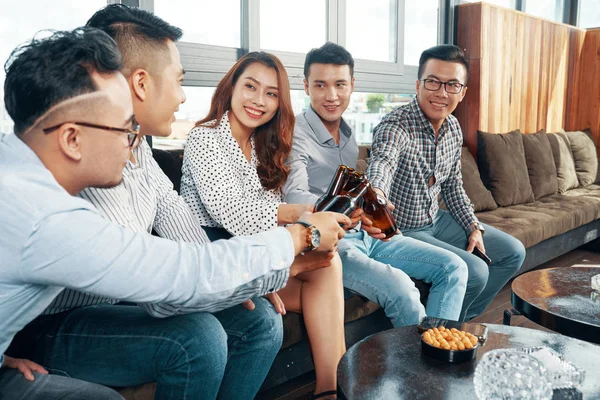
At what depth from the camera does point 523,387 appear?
3.64ft

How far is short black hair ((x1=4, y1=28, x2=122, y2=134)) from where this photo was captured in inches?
39.8

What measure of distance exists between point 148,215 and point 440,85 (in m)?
1.63

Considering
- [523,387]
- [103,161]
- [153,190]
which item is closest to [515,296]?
[523,387]

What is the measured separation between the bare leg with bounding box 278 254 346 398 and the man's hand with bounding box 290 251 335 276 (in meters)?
0.22

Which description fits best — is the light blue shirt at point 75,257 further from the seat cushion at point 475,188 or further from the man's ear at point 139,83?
the seat cushion at point 475,188

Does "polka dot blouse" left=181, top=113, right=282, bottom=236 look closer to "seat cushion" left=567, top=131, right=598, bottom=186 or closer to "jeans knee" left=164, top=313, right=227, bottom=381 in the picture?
"jeans knee" left=164, top=313, right=227, bottom=381

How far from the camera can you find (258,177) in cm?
208

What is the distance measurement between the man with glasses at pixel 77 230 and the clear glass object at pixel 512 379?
1.49 ft

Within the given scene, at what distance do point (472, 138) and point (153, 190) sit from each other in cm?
325

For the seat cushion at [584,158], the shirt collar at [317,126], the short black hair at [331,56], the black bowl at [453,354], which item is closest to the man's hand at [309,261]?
the black bowl at [453,354]

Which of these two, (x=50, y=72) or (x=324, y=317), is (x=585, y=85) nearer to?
(x=324, y=317)

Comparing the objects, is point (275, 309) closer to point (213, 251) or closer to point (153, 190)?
point (153, 190)

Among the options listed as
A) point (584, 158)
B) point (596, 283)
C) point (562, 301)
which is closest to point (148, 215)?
point (562, 301)

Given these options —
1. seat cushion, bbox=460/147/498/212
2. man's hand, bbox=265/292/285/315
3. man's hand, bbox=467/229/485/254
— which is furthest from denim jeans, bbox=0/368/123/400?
seat cushion, bbox=460/147/498/212
